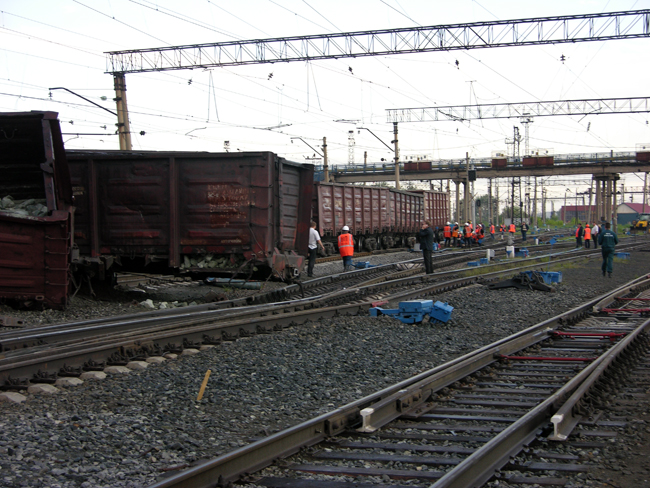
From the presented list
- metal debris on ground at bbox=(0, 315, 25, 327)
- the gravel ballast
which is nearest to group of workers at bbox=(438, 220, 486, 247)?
the gravel ballast

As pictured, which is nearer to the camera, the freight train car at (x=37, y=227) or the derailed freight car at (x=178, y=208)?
the freight train car at (x=37, y=227)

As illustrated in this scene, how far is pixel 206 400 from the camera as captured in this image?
5.36 metres

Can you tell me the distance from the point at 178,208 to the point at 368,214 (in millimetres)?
17858

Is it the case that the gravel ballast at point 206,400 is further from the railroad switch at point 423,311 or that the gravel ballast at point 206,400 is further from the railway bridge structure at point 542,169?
the railway bridge structure at point 542,169

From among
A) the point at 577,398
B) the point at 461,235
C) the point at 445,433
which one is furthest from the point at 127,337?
the point at 461,235

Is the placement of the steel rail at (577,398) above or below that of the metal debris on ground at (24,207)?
below

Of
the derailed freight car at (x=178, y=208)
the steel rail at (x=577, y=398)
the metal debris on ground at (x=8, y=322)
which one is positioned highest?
the derailed freight car at (x=178, y=208)

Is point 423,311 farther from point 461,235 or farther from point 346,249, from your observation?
point 461,235

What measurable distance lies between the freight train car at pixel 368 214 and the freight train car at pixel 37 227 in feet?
48.0

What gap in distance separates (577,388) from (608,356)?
4.64 feet

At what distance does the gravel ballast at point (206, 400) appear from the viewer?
12.9 ft

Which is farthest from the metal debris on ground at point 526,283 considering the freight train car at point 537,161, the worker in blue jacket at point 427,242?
the freight train car at point 537,161

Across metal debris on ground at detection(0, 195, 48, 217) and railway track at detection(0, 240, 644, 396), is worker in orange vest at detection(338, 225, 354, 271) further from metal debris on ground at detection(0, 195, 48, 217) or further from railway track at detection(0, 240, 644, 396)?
metal debris on ground at detection(0, 195, 48, 217)

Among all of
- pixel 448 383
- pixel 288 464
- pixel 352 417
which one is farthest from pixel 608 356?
pixel 288 464
